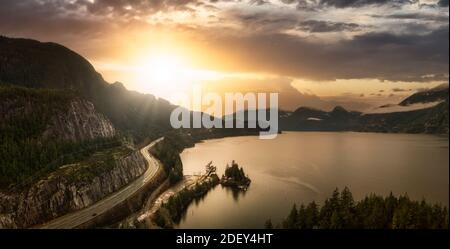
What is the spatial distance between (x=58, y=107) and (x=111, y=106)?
147 ft

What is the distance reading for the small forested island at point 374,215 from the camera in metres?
25.2

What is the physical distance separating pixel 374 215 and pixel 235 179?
85.2 ft

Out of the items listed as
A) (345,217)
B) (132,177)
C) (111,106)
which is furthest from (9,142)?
(111,106)

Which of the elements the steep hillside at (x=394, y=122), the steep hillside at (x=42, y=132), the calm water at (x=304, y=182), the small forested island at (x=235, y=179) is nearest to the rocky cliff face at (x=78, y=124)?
the steep hillside at (x=42, y=132)

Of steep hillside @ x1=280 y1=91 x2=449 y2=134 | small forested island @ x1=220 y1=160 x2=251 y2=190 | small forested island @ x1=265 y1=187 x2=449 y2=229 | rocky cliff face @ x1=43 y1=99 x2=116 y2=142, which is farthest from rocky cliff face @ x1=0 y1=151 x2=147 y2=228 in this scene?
steep hillside @ x1=280 y1=91 x2=449 y2=134

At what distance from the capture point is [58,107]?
50094 mm

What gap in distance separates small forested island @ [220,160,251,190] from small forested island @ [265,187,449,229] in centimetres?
1814

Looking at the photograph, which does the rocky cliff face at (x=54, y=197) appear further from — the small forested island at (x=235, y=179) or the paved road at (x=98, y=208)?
the small forested island at (x=235, y=179)

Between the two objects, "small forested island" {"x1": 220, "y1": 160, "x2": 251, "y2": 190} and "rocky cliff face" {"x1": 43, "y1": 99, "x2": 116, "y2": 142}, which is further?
"small forested island" {"x1": 220, "y1": 160, "x2": 251, "y2": 190}

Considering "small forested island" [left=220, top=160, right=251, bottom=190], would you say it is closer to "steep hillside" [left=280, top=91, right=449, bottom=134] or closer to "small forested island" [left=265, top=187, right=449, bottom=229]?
"small forested island" [left=265, top=187, right=449, bottom=229]

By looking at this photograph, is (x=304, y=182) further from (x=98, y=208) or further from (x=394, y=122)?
(x=394, y=122)

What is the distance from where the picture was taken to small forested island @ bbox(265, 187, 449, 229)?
993 inches

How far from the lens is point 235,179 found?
5112cm
